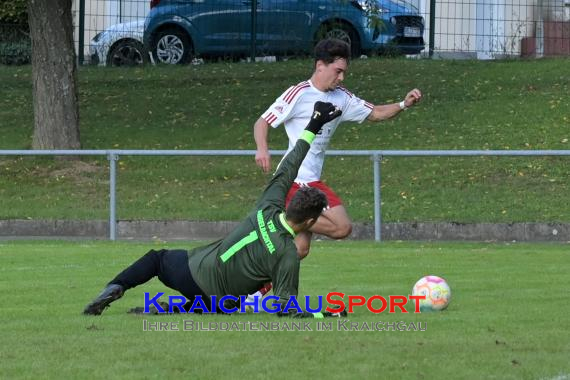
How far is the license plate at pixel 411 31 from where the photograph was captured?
29191 millimetres

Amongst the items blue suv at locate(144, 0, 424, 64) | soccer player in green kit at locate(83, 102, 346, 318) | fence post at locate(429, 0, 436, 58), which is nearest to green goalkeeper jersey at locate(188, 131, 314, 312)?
soccer player in green kit at locate(83, 102, 346, 318)

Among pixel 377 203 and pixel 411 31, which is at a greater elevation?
pixel 411 31

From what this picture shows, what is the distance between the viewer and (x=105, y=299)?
9.38m

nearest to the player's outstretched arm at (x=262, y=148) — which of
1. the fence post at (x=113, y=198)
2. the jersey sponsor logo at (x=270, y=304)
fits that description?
the jersey sponsor logo at (x=270, y=304)

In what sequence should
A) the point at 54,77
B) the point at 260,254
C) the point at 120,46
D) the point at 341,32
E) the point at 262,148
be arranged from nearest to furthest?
1. the point at 260,254
2. the point at 262,148
3. the point at 54,77
4. the point at 341,32
5. the point at 120,46

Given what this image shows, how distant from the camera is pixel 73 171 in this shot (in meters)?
21.3

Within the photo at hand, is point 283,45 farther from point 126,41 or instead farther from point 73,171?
point 73,171

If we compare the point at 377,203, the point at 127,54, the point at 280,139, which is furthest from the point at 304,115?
the point at 127,54

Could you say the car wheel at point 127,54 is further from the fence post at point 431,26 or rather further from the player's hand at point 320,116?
the player's hand at point 320,116

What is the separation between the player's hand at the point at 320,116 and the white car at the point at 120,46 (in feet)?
66.3

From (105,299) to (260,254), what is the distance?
115 centimetres

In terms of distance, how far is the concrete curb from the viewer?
17.8m

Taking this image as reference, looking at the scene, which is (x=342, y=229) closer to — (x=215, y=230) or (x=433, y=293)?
(x=433, y=293)

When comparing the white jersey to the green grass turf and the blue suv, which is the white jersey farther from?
the blue suv
